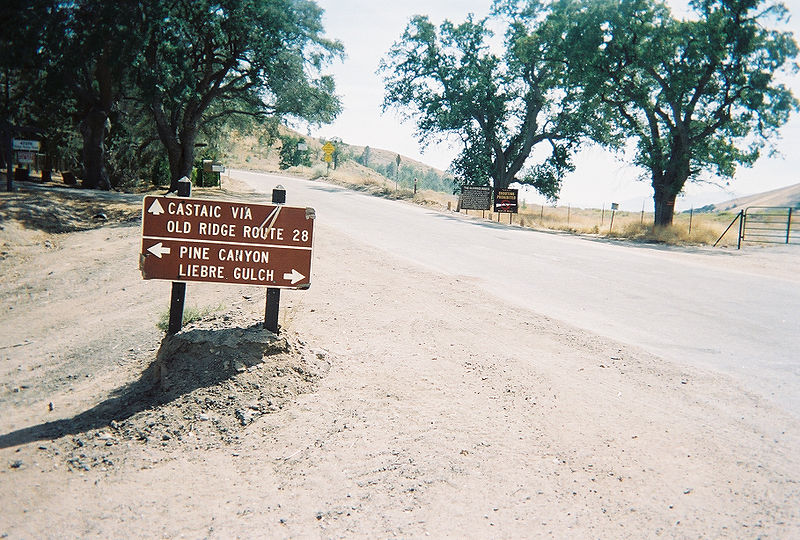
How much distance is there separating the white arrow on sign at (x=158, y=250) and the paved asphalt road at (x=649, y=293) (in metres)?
4.74

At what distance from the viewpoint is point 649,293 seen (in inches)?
384

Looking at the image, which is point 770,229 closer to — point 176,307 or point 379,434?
point 379,434

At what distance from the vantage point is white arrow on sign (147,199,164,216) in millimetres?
5406

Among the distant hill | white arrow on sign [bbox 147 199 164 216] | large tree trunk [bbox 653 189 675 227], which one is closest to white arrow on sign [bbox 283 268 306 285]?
white arrow on sign [bbox 147 199 164 216]

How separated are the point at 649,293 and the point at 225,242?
7.17 metres

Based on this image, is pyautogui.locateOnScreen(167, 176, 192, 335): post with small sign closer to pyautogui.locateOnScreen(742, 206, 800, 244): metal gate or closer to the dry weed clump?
pyautogui.locateOnScreen(742, 206, 800, 244): metal gate

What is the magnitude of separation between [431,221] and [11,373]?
16.1 metres

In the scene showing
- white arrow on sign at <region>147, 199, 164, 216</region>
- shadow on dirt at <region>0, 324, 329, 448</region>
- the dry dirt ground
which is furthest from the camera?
white arrow on sign at <region>147, 199, 164, 216</region>

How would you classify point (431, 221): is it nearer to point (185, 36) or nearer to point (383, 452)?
point (185, 36)

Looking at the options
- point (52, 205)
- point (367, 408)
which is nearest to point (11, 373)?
point (367, 408)

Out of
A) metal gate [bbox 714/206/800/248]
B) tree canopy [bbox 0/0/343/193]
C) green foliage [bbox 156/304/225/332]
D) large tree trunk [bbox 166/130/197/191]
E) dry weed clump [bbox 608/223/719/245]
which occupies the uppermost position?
tree canopy [bbox 0/0/343/193]

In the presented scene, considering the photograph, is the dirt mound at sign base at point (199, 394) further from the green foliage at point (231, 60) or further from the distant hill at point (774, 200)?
the distant hill at point (774, 200)

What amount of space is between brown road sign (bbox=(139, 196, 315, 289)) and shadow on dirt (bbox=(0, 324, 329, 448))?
0.60 m

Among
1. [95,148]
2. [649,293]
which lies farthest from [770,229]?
[95,148]
